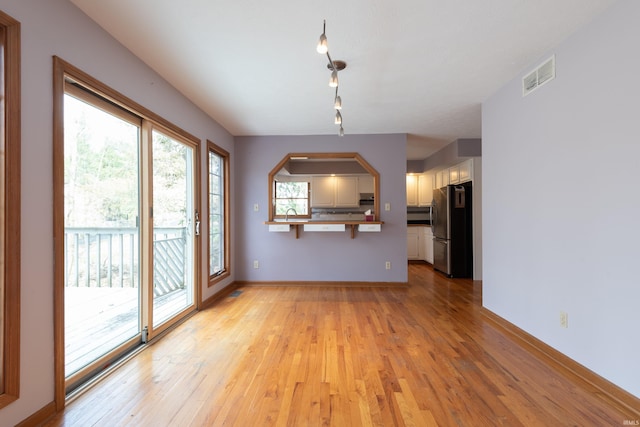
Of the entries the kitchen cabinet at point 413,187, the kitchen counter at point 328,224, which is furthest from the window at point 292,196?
the kitchen cabinet at point 413,187

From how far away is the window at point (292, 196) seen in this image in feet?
21.8

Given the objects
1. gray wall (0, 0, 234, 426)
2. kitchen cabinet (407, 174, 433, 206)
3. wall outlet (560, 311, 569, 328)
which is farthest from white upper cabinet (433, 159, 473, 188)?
gray wall (0, 0, 234, 426)

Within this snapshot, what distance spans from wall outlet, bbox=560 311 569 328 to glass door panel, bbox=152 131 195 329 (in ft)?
11.2

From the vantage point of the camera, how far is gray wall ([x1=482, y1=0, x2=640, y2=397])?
66.4 inches

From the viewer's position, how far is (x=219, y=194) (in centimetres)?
431

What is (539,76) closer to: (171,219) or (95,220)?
(171,219)

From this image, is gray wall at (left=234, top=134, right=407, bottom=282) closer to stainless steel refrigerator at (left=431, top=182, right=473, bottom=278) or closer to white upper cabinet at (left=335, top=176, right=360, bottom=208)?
stainless steel refrigerator at (left=431, top=182, right=473, bottom=278)

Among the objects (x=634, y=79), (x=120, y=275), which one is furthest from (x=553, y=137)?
(x=120, y=275)

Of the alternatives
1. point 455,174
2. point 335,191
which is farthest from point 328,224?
point 455,174

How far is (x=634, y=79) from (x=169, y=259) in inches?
188

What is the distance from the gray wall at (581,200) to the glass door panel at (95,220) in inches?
135

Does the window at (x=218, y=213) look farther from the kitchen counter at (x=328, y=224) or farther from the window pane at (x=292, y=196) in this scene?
the window pane at (x=292, y=196)

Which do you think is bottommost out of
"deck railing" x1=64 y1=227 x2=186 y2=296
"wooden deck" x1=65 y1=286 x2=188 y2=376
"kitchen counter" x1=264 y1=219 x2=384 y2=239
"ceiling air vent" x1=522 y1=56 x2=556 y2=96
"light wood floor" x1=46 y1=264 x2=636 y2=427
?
"light wood floor" x1=46 y1=264 x2=636 y2=427

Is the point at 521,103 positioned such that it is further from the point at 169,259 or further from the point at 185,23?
the point at 169,259
